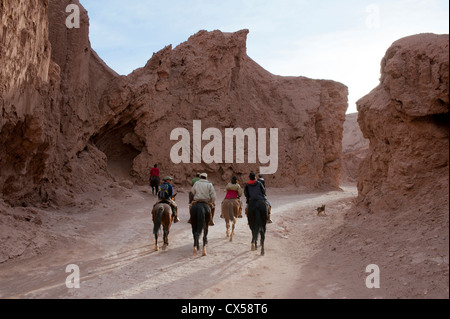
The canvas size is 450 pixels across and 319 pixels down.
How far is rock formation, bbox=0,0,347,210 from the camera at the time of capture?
1039 cm

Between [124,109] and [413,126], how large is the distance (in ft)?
49.7

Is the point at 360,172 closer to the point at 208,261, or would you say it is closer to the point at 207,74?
the point at 208,261

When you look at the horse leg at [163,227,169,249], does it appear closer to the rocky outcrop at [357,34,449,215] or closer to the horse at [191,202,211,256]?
the horse at [191,202,211,256]

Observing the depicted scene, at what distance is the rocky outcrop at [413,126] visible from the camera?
6691 mm

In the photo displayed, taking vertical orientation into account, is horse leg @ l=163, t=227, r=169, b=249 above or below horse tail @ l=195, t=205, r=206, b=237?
below

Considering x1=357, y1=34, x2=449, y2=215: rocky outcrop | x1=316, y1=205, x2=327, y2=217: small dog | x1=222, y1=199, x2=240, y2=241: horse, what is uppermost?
x1=357, y1=34, x2=449, y2=215: rocky outcrop

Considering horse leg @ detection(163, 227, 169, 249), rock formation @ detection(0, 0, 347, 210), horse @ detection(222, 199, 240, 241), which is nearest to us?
horse leg @ detection(163, 227, 169, 249)

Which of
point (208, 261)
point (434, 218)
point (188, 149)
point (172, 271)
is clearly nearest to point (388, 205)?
point (434, 218)

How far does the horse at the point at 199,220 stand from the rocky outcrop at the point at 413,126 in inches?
159

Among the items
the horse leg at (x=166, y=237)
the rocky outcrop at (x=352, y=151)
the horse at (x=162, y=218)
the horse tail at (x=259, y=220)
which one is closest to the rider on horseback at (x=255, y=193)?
the horse tail at (x=259, y=220)

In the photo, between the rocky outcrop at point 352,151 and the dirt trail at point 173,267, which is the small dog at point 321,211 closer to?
the dirt trail at point 173,267

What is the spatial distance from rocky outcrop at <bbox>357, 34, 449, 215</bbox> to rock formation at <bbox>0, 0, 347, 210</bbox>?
30.8 feet

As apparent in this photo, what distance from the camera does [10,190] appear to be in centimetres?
1077

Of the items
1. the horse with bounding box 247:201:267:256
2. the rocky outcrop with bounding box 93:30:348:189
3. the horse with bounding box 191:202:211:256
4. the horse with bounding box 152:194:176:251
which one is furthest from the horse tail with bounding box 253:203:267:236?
the rocky outcrop with bounding box 93:30:348:189
